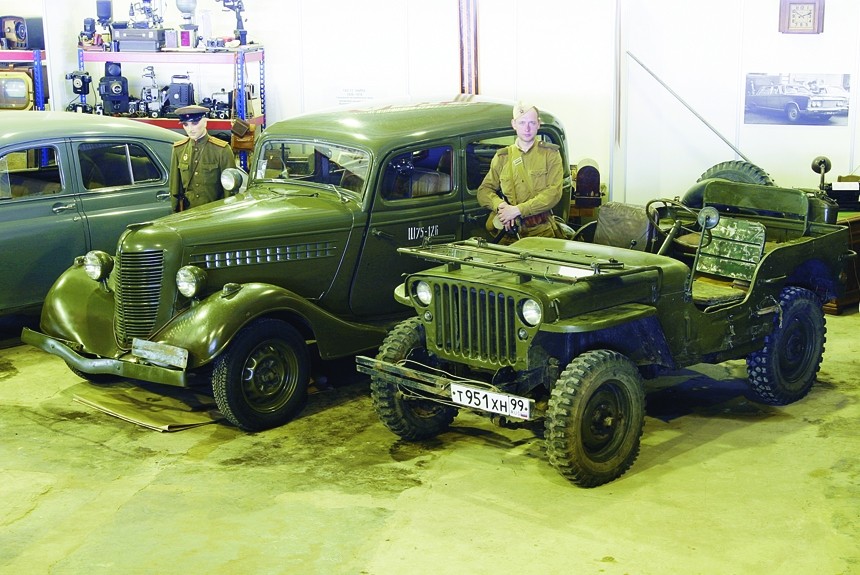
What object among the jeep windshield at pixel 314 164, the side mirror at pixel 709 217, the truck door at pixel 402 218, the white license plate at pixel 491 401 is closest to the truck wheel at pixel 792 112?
the side mirror at pixel 709 217

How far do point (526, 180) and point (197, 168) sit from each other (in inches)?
103

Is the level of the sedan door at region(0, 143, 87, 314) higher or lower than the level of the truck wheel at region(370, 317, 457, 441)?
higher

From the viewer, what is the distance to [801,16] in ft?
30.8

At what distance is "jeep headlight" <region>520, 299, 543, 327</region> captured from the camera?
5.43m

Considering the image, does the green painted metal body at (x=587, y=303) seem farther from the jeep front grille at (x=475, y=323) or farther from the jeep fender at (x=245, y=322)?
the jeep fender at (x=245, y=322)

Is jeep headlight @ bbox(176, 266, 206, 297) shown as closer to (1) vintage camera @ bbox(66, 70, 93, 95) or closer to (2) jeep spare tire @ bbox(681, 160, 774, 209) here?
(2) jeep spare tire @ bbox(681, 160, 774, 209)

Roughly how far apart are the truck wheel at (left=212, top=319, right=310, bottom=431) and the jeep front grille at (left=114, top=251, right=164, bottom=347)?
621mm

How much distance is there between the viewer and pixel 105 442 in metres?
6.46

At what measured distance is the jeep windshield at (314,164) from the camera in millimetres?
7160

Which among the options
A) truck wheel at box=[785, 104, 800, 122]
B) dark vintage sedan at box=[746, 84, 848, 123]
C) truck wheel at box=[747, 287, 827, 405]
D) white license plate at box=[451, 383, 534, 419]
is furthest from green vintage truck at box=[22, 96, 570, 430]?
truck wheel at box=[785, 104, 800, 122]

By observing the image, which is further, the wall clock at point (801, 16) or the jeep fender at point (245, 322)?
the wall clock at point (801, 16)

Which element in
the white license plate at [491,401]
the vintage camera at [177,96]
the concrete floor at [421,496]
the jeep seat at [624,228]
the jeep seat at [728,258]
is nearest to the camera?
the concrete floor at [421,496]

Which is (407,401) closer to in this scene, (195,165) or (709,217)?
(709,217)

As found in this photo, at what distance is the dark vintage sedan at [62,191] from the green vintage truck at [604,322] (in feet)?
10.3
